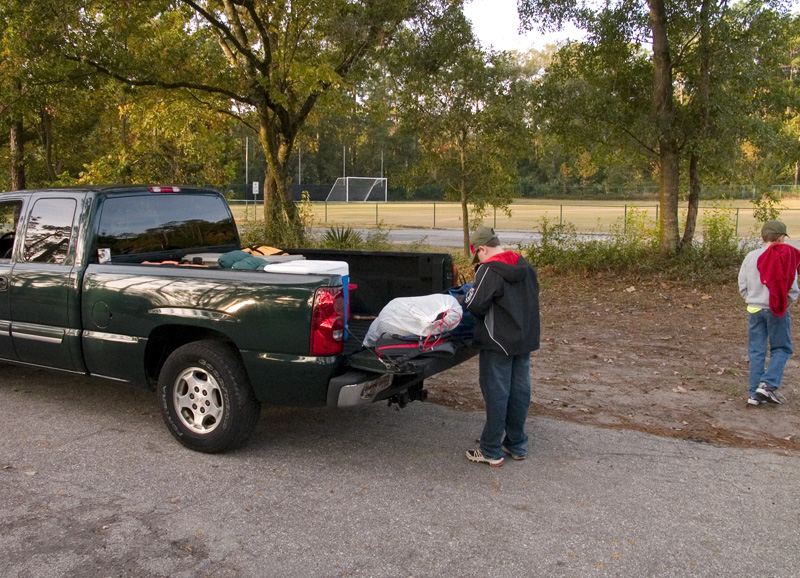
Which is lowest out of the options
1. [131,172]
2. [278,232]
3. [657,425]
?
[657,425]

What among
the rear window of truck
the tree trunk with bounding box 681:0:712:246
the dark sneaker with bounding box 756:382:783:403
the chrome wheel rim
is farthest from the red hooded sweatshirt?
the tree trunk with bounding box 681:0:712:246

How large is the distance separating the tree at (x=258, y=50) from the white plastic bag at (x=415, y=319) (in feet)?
30.9

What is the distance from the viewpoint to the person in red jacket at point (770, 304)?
616 centimetres

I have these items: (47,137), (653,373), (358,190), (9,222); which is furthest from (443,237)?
(358,190)

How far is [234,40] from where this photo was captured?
15.4 m

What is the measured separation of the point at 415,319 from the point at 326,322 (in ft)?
1.97

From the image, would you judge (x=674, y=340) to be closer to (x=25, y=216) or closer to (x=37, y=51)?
(x=25, y=216)

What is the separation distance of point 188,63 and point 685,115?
9.96 m

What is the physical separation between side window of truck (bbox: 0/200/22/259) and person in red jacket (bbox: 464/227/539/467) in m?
4.04

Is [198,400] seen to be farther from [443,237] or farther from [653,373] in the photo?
[443,237]

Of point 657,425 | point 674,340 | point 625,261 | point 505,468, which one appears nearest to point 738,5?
point 625,261

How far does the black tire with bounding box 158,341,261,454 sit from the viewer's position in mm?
4902

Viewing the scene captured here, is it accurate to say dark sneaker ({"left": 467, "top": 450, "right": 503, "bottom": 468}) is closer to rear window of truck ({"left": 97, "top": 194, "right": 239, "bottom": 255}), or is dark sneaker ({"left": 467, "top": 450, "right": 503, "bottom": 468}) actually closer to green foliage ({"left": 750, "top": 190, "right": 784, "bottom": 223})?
rear window of truck ({"left": 97, "top": 194, "right": 239, "bottom": 255})

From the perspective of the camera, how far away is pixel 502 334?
480 cm
